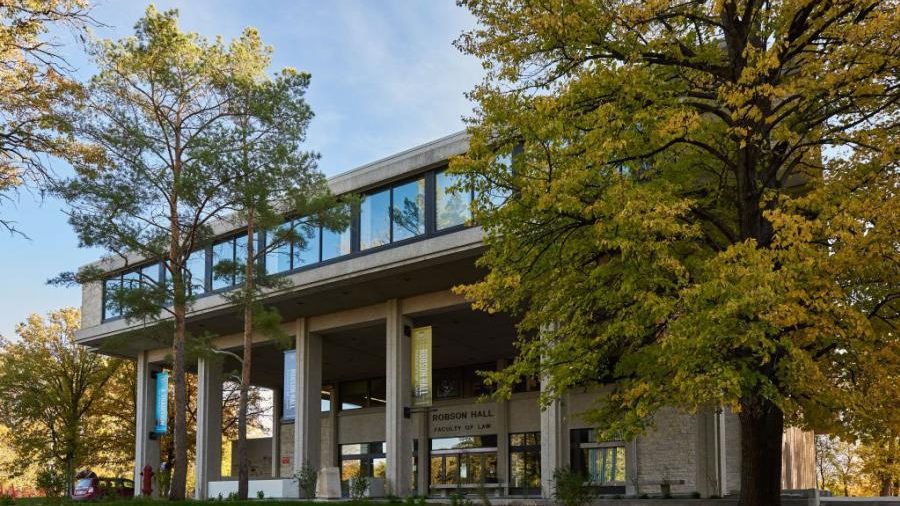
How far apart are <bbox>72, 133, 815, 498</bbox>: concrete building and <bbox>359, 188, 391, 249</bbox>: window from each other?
60 millimetres

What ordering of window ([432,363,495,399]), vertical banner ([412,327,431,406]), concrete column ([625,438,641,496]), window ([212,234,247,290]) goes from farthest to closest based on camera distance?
window ([432,363,495,399]) → window ([212,234,247,290]) → vertical banner ([412,327,431,406]) → concrete column ([625,438,641,496])

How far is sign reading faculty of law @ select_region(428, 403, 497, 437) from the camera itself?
39.9 meters

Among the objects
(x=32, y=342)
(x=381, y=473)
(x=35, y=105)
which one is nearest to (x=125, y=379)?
(x=32, y=342)

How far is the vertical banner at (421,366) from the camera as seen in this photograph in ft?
103

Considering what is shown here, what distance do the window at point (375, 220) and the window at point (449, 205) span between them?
2.24 metres

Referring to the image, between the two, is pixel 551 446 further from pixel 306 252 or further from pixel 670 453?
pixel 306 252

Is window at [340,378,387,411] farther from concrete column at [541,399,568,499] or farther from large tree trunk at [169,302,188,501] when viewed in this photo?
large tree trunk at [169,302,188,501]

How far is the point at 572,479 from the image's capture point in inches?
→ 731

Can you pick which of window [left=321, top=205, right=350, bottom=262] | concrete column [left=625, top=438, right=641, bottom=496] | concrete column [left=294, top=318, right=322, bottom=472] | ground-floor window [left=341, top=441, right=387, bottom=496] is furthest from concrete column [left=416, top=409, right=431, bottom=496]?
window [left=321, top=205, right=350, bottom=262]

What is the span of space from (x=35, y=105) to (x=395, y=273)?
1436 centimetres

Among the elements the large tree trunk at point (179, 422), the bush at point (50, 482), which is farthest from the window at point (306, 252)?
the bush at point (50, 482)

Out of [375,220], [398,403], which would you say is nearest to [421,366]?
[398,403]

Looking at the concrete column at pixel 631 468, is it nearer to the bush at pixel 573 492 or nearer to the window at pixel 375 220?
the window at pixel 375 220

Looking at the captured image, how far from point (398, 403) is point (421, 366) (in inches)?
60.1
